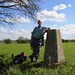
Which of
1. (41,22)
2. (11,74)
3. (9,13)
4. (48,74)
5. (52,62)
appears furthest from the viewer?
(9,13)

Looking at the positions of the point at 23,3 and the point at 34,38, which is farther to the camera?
the point at 23,3

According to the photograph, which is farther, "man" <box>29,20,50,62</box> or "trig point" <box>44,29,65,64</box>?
"man" <box>29,20,50,62</box>

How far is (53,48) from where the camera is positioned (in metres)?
5.19

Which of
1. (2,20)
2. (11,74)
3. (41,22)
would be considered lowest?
(11,74)

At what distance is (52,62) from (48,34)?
1.28 meters

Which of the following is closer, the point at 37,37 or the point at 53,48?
the point at 53,48

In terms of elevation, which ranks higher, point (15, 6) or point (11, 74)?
point (15, 6)

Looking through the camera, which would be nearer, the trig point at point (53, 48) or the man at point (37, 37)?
the trig point at point (53, 48)

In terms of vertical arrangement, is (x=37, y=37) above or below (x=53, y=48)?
above

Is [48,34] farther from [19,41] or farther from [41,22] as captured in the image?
[19,41]

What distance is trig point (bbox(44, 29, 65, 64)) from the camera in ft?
16.9

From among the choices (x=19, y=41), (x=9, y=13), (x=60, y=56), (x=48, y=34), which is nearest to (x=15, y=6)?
(x=9, y=13)

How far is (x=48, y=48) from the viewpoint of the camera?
5.30 m

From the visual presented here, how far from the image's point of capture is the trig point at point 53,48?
515 centimetres
